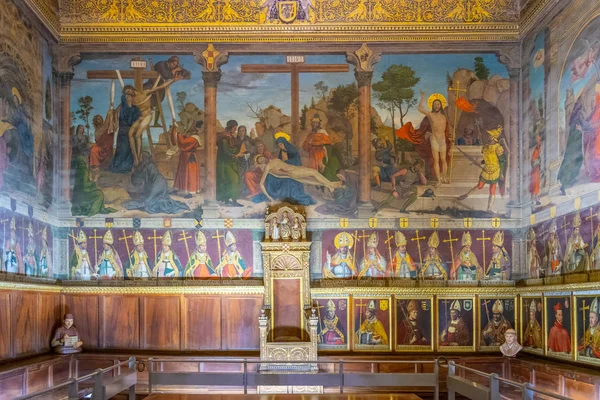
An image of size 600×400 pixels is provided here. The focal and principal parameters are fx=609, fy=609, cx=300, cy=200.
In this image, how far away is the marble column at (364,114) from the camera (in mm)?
16062

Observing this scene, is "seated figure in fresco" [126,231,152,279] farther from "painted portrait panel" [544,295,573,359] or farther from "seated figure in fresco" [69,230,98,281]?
"painted portrait panel" [544,295,573,359]

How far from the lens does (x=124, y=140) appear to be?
1622 cm

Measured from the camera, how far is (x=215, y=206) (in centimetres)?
1603

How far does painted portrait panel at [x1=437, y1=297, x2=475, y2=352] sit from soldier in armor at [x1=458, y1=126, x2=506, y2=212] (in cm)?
262

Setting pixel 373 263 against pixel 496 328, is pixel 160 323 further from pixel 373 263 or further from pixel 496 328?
pixel 496 328

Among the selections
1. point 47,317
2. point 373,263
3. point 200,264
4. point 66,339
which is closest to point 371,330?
point 373,263

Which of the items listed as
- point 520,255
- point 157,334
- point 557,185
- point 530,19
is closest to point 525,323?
point 520,255

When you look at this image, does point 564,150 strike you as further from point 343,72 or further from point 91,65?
point 91,65

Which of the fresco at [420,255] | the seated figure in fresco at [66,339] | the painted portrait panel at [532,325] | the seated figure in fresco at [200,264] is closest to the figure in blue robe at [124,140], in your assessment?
the seated figure in fresco at [200,264]

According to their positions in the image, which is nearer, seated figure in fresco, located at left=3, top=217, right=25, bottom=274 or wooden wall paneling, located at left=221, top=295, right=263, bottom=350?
seated figure in fresco, located at left=3, top=217, right=25, bottom=274

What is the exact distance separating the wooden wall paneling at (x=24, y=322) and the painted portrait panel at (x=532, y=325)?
1173 cm

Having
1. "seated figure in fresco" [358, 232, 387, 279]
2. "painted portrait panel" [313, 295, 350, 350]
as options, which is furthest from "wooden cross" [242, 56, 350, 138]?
"painted portrait panel" [313, 295, 350, 350]

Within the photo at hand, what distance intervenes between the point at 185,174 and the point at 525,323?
9480 mm

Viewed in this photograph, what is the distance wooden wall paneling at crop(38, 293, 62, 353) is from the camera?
14492 millimetres
